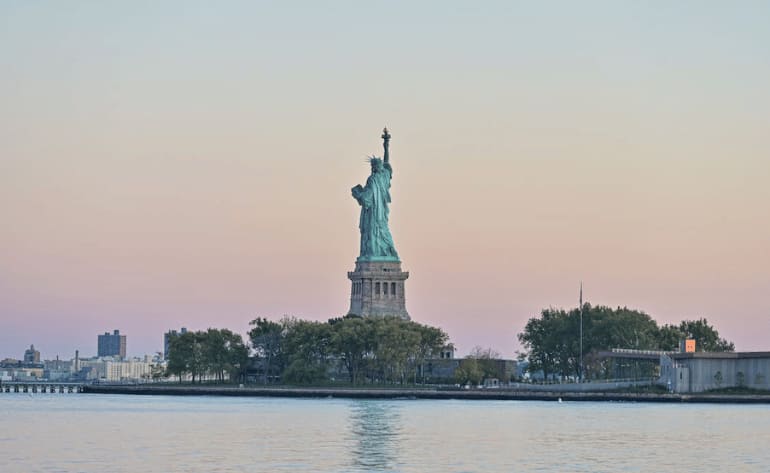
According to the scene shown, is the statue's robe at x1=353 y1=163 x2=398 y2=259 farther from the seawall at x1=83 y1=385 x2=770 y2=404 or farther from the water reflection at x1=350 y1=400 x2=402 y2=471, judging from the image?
the water reflection at x1=350 y1=400 x2=402 y2=471

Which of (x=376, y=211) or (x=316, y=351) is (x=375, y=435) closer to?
(x=316, y=351)

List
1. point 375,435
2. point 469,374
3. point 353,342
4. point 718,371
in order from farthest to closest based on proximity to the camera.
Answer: point 469,374 → point 353,342 → point 718,371 → point 375,435

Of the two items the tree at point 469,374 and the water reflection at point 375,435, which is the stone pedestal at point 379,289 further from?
the water reflection at point 375,435

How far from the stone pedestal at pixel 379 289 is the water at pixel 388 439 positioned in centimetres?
5514

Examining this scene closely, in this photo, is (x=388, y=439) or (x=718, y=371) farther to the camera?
(x=718, y=371)

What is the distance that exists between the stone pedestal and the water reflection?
55.0m

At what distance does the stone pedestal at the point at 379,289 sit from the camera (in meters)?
195

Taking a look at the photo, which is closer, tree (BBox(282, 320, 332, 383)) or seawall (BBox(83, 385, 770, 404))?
seawall (BBox(83, 385, 770, 404))

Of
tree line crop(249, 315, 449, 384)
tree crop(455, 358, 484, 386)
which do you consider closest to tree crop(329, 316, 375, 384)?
tree line crop(249, 315, 449, 384)

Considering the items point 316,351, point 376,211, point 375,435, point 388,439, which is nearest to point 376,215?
point 376,211

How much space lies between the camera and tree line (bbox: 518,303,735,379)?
182 meters

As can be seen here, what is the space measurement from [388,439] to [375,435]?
389 centimetres

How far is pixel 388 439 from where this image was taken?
90.9m

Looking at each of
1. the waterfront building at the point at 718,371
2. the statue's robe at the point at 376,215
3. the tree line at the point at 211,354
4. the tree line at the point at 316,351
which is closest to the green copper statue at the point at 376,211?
the statue's robe at the point at 376,215
